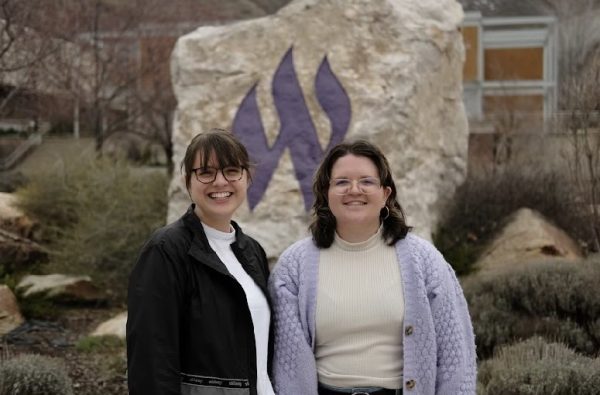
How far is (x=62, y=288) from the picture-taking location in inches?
369

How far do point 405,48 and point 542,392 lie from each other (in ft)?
14.5

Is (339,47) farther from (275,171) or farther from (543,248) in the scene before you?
(543,248)

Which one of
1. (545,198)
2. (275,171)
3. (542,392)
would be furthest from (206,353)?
(545,198)

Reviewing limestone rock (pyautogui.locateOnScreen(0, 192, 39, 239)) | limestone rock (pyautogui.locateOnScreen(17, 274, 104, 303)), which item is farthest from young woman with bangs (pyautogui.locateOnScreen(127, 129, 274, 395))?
limestone rock (pyautogui.locateOnScreen(0, 192, 39, 239))

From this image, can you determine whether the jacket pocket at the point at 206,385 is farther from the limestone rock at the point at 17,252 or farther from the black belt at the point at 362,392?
the limestone rock at the point at 17,252

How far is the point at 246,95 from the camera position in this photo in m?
8.57

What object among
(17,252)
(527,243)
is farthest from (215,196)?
(17,252)

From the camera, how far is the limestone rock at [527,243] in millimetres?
8844

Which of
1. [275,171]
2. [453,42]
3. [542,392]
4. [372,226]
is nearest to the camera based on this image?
[372,226]

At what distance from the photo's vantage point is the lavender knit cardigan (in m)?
2.98

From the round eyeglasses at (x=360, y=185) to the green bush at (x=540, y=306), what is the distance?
3.69 meters

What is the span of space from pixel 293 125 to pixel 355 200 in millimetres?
5394

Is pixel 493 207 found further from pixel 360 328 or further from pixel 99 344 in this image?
pixel 360 328

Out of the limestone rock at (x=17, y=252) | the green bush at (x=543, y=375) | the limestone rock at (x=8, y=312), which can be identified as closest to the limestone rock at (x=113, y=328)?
the limestone rock at (x=8, y=312)
